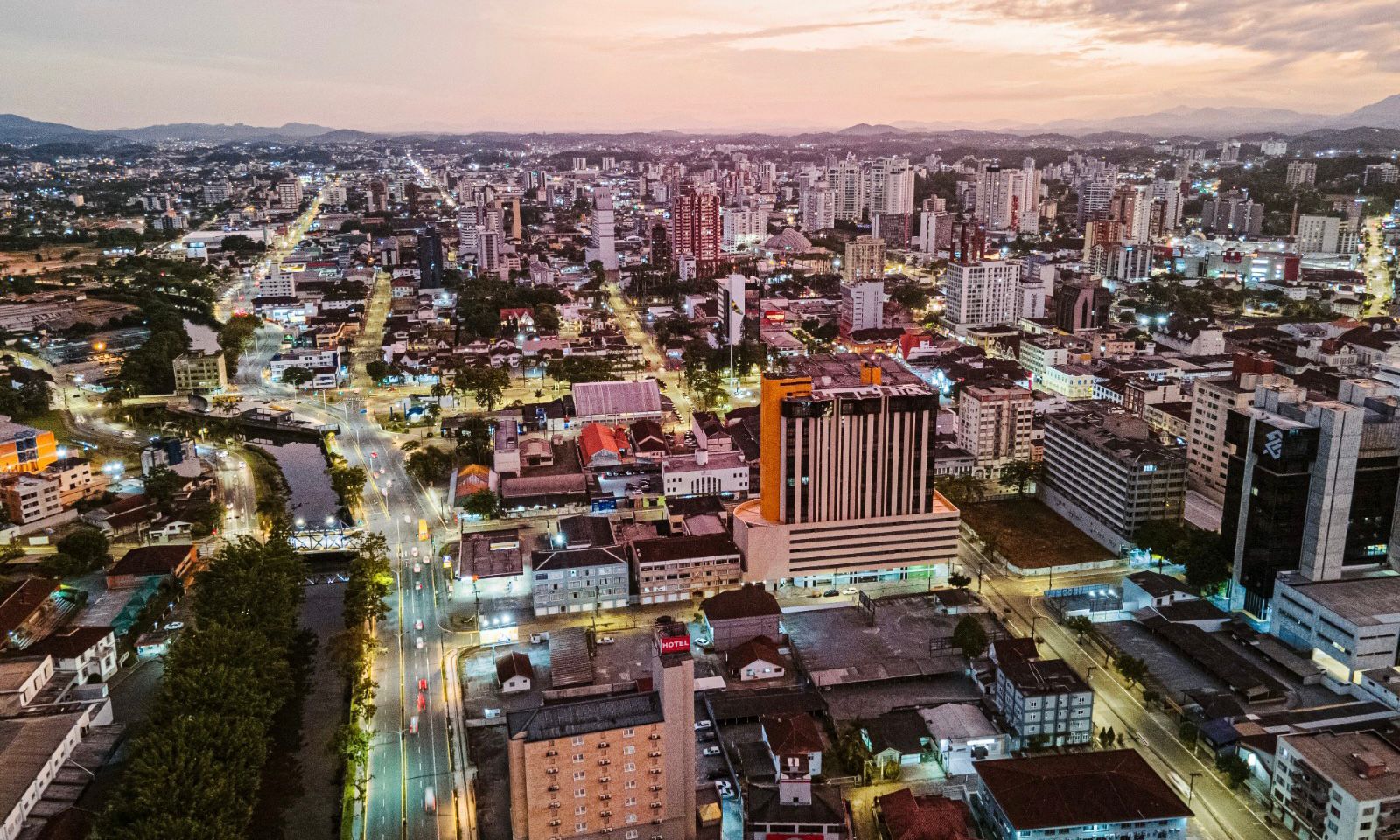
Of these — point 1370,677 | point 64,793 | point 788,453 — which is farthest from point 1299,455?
point 64,793

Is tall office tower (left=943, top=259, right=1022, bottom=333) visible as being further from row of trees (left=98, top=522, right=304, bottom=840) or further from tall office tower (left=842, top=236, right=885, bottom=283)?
row of trees (left=98, top=522, right=304, bottom=840)

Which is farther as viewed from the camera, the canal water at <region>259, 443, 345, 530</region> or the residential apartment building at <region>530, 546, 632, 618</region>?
the canal water at <region>259, 443, 345, 530</region>

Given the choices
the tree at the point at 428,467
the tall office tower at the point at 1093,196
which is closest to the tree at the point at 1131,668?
the tree at the point at 428,467

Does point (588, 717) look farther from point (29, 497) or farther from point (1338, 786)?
point (29, 497)

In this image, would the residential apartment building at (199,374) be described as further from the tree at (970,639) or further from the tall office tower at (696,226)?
the tall office tower at (696,226)

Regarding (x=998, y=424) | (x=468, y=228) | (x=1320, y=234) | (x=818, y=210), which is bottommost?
(x=998, y=424)

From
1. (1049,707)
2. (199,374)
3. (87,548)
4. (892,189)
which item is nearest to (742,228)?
(892,189)

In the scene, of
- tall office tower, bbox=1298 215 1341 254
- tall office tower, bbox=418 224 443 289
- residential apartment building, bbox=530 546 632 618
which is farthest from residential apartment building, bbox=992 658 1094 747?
tall office tower, bbox=1298 215 1341 254
